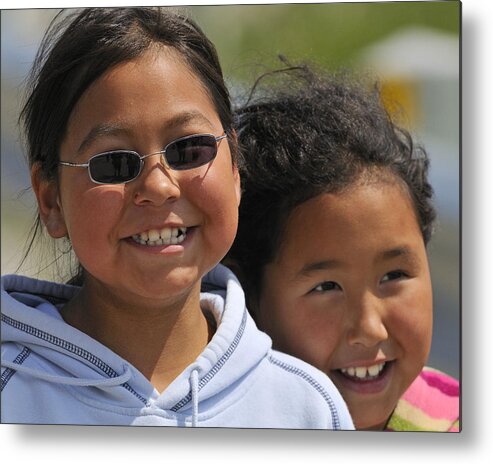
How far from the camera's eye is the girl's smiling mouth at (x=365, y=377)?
2100mm

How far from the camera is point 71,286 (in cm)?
211

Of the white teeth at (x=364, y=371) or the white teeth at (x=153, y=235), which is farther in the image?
the white teeth at (x=364, y=371)

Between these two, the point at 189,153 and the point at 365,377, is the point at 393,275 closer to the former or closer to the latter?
the point at 365,377

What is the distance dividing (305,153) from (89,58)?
0.47m

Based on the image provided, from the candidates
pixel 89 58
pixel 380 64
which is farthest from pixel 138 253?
pixel 380 64

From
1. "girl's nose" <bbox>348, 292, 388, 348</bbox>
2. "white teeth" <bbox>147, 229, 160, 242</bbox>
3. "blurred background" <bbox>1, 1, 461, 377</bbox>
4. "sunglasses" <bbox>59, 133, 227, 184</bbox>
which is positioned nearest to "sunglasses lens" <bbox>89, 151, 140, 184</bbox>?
"sunglasses" <bbox>59, 133, 227, 184</bbox>

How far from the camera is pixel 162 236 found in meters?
2.00

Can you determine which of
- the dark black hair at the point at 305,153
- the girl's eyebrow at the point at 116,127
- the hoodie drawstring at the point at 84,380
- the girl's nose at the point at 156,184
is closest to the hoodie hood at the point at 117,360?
the hoodie drawstring at the point at 84,380

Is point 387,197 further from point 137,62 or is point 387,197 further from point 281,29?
point 137,62

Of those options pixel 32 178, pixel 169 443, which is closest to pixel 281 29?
pixel 32 178

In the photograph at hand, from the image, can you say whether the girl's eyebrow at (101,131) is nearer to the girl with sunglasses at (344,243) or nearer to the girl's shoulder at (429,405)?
the girl with sunglasses at (344,243)

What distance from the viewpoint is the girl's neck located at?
2057 mm

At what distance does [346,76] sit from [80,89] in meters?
0.55

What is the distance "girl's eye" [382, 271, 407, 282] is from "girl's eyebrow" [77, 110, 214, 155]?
49 centimetres
